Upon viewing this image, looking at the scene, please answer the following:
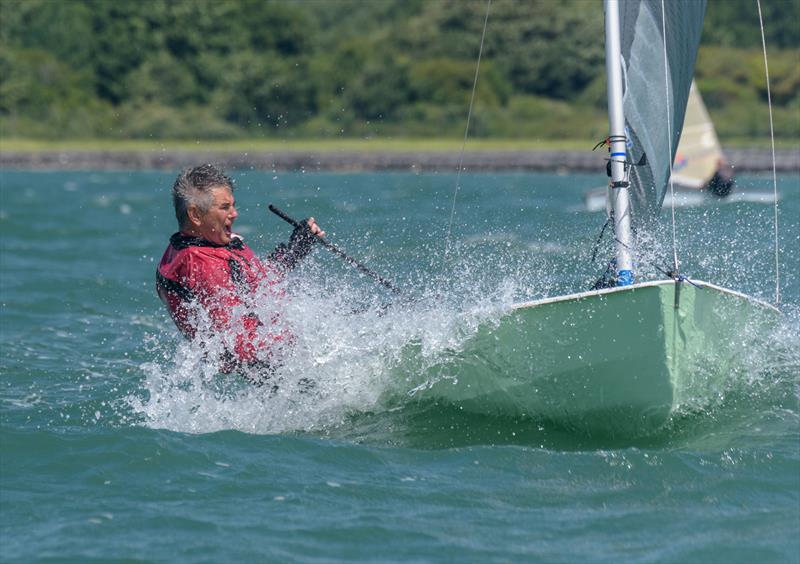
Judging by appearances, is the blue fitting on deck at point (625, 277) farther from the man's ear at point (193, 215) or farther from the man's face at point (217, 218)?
the man's ear at point (193, 215)

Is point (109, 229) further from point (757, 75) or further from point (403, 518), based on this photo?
point (757, 75)

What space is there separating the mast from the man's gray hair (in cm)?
202

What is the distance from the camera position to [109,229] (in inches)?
796

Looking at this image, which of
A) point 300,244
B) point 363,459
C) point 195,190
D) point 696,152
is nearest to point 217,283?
point 195,190

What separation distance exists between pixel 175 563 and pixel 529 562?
1337mm

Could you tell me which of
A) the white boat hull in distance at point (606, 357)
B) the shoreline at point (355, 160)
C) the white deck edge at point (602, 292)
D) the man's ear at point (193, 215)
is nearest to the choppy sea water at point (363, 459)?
the white boat hull in distance at point (606, 357)

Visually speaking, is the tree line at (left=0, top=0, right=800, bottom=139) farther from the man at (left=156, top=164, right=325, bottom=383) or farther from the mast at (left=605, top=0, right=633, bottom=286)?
the man at (left=156, top=164, right=325, bottom=383)

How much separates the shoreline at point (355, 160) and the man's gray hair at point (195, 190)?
90.4 feet

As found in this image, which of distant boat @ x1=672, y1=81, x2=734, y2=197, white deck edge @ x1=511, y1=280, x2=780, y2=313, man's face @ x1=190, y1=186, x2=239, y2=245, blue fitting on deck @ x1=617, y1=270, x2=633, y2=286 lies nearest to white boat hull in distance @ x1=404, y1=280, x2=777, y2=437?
white deck edge @ x1=511, y1=280, x2=780, y2=313

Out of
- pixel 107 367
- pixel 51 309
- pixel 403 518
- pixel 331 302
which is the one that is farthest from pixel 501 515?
pixel 51 309

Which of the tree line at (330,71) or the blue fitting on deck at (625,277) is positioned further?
the tree line at (330,71)

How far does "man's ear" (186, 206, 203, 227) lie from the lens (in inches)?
260

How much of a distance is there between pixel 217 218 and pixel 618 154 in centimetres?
207

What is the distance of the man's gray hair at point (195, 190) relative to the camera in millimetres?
6598
